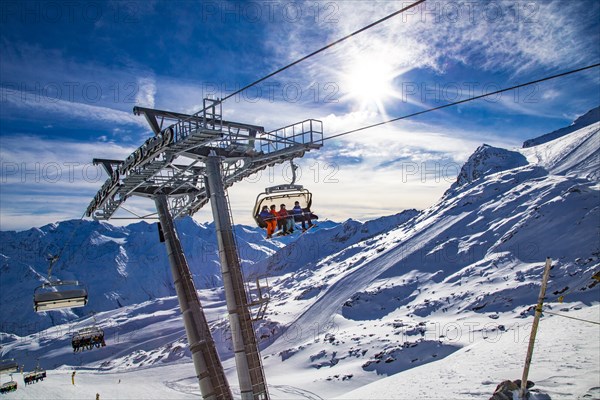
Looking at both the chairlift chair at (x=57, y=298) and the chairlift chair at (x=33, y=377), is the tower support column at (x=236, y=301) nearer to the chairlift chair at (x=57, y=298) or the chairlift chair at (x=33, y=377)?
A: the chairlift chair at (x=57, y=298)

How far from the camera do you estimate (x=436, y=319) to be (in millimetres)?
85125

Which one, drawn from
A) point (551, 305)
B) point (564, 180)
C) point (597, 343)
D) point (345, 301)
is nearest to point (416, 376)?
point (597, 343)

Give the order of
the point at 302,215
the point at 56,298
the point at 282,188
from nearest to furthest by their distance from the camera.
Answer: the point at 282,188 < the point at 302,215 < the point at 56,298

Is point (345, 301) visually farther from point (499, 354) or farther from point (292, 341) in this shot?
point (499, 354)

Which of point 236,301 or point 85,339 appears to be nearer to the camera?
point 236,301

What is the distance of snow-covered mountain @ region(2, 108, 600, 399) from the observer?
3884 cm

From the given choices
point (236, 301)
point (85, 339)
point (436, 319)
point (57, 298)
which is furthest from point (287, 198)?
point (436, 319)

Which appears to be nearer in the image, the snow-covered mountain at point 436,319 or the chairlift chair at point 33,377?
the snow-covered mountain at point 436,319

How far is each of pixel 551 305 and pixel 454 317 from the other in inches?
748

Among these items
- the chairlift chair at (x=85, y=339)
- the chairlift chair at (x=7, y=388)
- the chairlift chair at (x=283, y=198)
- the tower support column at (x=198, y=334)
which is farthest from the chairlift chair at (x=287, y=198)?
the chairlift chair at (x=7, y=388)

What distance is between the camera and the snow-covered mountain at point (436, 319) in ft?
127

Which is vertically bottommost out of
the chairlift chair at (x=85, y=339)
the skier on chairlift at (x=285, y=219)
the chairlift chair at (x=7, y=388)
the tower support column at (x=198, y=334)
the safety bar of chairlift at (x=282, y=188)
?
the chairlift chair at (x=7, y=388)

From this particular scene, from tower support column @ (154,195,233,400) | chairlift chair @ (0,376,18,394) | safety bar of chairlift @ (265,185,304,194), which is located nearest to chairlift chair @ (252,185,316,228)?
safety bar of chairlift @ (265,185,304,194)

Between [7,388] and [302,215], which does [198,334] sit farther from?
[7,388]
